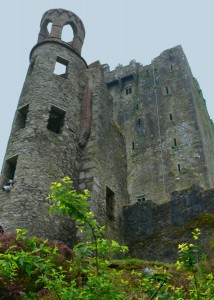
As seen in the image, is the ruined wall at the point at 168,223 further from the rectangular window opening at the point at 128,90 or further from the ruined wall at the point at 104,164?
the rectangular window opening at the point at 128,90

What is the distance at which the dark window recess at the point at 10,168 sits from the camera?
12.2 m

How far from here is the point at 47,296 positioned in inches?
279

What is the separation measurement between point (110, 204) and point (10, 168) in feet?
11.1

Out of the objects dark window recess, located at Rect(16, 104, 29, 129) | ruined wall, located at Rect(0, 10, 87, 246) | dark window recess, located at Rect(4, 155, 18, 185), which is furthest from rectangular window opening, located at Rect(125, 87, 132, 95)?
dark window recess, located at Rect(4, 155, 18, 185)

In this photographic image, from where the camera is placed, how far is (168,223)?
1311 centimetres

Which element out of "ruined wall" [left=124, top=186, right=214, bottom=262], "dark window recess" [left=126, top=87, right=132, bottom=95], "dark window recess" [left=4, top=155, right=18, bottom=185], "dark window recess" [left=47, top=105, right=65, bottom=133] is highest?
"dark window recess" [left=126, top=87, right=132, bottom=95]

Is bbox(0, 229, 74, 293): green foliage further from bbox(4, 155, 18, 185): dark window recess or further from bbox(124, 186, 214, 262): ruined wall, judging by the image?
bbox(124, 186, 214, 262): ruined wall

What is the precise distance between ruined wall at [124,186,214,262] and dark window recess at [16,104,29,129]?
14.6 feet

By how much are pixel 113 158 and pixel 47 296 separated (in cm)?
773

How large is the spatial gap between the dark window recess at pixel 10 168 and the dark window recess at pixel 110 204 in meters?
2.97

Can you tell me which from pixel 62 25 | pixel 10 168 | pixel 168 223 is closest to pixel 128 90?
pixel 62 25

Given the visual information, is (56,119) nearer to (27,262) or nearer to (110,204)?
(110,204)

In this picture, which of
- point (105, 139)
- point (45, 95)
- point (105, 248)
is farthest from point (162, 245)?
point (105, 248)

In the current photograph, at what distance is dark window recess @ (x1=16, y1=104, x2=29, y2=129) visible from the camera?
1359 cm
